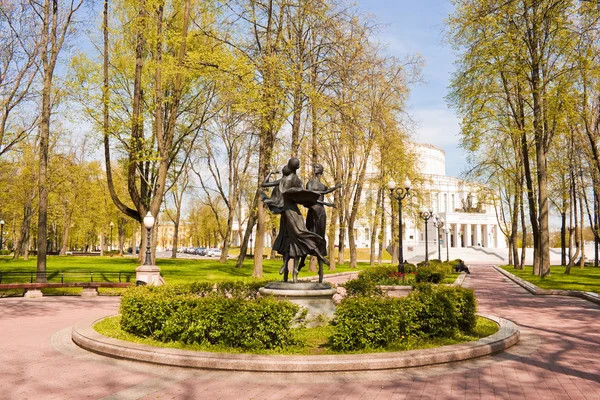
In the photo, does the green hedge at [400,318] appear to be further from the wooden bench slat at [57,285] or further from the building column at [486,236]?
the building column at [486,236]

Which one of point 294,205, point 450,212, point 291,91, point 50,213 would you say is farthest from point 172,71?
point 450,212

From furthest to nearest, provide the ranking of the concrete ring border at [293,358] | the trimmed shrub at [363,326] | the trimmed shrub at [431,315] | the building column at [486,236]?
the building column at [486,236] → the trimmed shrub at [431,315] → the trimmed shrub at [363,326] → the concrete ring border at [293,358]

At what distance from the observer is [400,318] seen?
7934 mm

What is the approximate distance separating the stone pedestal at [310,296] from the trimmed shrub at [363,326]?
70.7 inches

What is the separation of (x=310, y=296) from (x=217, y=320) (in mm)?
2410

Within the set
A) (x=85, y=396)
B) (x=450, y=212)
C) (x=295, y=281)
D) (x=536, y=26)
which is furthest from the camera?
(x=450, y=212)

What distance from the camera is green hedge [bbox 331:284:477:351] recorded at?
24.5 ft

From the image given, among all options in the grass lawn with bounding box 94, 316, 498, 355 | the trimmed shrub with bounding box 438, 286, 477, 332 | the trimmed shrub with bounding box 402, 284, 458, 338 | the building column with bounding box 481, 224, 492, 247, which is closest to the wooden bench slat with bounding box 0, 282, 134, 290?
the grass lawn with bounding box 94, 316, 498, 355

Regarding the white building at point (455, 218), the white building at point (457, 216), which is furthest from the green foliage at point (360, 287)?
the white building at point (457, 216)

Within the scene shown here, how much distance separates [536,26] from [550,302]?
479 inches

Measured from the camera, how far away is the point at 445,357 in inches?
281

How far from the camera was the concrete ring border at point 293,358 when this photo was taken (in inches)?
262

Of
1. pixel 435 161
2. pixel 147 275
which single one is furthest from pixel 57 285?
pixel 435 161

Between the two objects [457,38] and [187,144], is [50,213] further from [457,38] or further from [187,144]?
[457,38]
